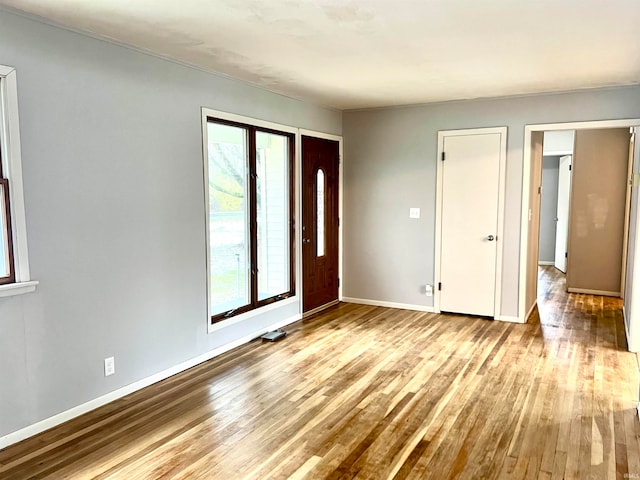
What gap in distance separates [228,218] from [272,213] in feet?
2.48

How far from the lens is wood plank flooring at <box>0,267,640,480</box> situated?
256cm

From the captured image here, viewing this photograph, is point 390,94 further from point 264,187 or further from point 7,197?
point 7,197

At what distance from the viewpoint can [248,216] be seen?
4.66 m

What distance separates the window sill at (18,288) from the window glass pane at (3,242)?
0.10 m

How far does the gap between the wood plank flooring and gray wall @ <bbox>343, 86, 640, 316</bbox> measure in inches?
48.2

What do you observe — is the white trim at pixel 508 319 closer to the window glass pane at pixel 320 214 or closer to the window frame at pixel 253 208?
the window glass pane at pixel 320 214

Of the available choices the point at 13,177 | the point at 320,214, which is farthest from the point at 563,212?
the point at 13,177

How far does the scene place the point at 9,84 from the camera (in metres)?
2.68

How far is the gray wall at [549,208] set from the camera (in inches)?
374

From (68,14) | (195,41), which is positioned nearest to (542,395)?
(195,41)

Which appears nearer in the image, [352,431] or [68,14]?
[68,14]

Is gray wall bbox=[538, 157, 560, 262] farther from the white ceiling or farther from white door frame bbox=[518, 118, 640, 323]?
the white ceiling

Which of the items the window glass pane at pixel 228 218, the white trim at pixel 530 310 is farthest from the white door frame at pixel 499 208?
the window glass pane at pixel 228 218

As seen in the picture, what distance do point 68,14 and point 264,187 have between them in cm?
247
